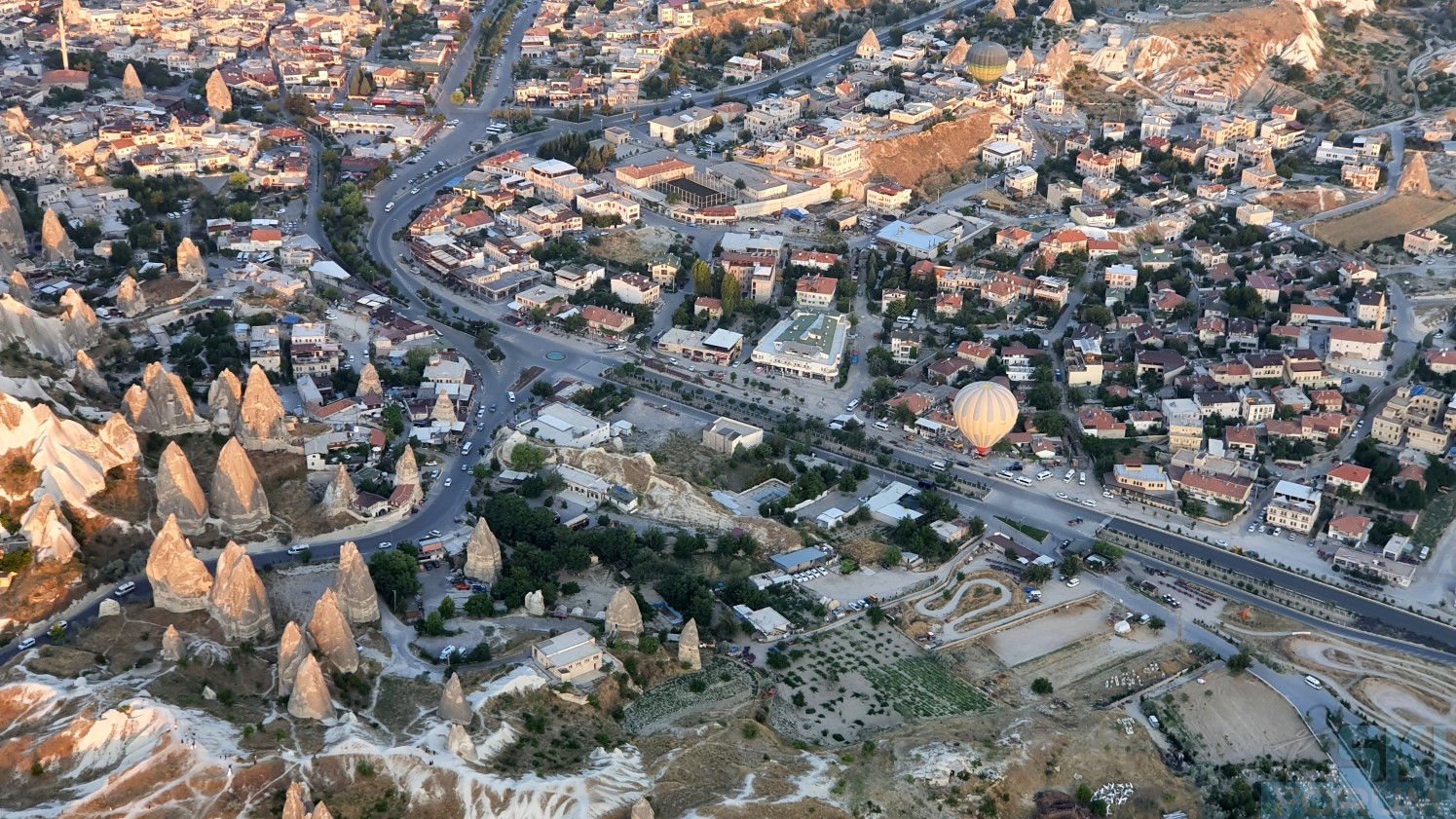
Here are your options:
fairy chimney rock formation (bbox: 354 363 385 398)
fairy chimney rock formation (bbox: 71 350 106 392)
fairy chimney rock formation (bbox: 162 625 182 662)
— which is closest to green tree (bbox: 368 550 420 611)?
fairy chimney rock formation (bbox: 162 625 182 662)

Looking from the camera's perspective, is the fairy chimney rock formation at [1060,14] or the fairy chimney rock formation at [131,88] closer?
the fairy chimney rock formation at [131,88]

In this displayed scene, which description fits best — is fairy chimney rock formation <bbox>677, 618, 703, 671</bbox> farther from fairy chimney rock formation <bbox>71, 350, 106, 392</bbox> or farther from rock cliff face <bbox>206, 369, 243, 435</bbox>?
fairy chimney rock formation <bbox>71, 350, 106, 392</bbox>

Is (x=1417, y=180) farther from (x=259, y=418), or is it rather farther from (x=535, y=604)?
(x=259, y=418)

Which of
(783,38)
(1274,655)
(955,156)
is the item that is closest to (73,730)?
(1274,655)

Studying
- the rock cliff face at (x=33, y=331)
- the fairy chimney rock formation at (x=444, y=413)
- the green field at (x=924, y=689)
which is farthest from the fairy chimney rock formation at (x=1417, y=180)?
the rock cliff face at (x=33, y=331)

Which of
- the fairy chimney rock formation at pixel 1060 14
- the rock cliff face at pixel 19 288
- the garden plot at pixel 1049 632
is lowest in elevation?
the garden plot at pixel 1049 632

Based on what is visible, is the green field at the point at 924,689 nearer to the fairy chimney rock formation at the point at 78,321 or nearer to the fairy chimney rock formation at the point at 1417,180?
the fairy chimney rock formation at the point at 78,321

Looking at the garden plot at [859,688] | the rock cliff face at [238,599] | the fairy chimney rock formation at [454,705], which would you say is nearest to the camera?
the fairy chimney rock formation at [454,705]
